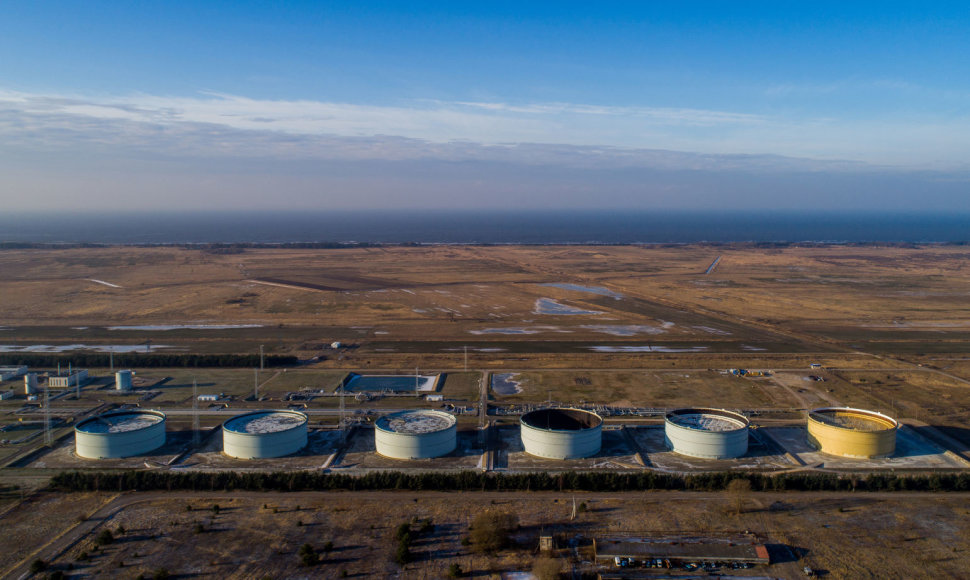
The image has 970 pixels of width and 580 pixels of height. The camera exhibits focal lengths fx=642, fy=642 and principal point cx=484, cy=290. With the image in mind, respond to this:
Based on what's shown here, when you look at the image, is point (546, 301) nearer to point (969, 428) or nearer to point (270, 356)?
point (270, 356)

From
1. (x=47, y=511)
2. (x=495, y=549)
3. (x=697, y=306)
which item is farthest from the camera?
(x=697, y=306)

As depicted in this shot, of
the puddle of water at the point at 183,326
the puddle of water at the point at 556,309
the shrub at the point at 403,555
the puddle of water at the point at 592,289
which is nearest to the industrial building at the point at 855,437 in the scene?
the shrub at the point at 403,555

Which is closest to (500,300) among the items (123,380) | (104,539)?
(123,380)

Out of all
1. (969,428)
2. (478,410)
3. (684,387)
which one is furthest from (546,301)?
(969,428)

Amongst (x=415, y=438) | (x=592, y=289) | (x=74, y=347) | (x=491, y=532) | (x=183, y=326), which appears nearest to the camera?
(x=491, y=532)

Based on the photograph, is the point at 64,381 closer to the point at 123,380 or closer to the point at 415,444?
the point at 123,380

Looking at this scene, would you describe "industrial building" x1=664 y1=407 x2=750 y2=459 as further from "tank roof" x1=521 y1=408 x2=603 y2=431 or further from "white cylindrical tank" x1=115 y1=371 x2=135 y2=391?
"white cylindrical tank" x1=115 y1=371 x2=135 y2=391
